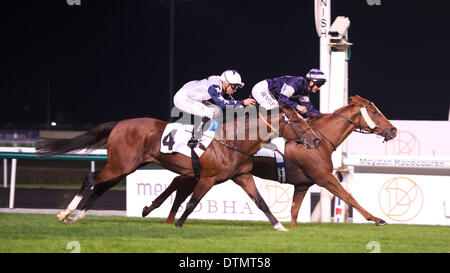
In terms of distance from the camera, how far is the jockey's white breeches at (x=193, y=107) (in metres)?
7.35

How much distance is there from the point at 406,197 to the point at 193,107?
2.80 meters

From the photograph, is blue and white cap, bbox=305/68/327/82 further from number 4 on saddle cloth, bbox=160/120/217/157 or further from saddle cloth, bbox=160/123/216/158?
saddle cloth, bbox=160/123/216/158

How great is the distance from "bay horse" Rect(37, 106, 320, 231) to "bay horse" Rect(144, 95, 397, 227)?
0.44 metres

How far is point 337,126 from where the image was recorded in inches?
302

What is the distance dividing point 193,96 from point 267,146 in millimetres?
862

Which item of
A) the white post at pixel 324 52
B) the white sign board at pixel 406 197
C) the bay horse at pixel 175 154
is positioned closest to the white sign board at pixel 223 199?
the white post at pixel 324 52

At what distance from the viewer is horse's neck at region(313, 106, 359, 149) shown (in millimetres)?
7633

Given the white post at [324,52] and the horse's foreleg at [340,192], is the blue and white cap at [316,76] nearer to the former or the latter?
the horse's foreleg at [340,192]

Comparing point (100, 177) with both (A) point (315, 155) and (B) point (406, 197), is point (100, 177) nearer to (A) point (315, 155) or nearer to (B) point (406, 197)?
(A) point (315, 155)

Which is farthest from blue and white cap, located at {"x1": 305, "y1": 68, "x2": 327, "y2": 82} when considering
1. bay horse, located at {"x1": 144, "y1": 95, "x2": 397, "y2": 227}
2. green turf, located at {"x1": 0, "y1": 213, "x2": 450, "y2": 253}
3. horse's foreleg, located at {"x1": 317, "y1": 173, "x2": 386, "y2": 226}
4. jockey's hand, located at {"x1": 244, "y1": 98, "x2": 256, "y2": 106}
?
green turf, located at {"x1": 0, "y1": 213, "x2": 450, "y2": 253}

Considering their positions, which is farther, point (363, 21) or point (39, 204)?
point (363, 21)
